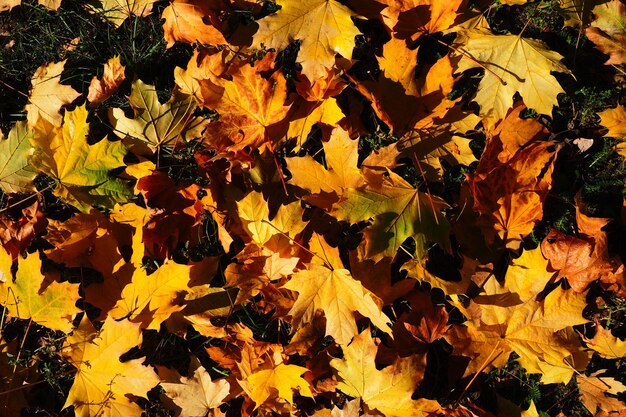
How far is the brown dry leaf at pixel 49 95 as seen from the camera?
2461 mm

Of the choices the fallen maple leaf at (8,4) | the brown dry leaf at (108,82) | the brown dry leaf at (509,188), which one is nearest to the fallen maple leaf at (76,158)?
the brown dry leaf at (108,82)

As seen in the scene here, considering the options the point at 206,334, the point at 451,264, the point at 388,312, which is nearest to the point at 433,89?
the point at 451,264

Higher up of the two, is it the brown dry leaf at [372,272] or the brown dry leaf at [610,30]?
the brown dry leaf at [610,30]

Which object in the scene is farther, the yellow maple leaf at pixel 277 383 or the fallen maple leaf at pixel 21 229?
the fallen maple leaf at pixel 21 229

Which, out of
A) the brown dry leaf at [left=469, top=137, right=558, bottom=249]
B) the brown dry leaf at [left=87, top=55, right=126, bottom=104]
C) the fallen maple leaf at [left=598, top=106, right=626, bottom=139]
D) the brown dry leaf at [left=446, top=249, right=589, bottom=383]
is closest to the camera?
the brown dry leaf at [left=446, top=249, right=589, bottom=383]

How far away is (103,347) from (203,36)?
4.24 feet

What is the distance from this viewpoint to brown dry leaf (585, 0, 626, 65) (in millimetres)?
2334

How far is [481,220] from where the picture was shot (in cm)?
227

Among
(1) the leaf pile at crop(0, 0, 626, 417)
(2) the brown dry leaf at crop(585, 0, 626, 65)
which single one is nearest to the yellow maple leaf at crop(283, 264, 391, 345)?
(1) the leaf pile at crop(0, 0, 626, 417)

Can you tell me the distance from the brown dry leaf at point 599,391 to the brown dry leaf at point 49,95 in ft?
7.85

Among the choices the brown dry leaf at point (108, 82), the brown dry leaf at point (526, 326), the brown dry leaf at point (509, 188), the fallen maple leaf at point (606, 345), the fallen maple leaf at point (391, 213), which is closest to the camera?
the fallen maple leaf at point (391, 213)

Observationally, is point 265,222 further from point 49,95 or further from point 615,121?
point 615,121

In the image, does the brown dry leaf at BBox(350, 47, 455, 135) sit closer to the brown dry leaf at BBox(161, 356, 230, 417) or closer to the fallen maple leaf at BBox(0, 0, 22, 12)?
the brown dry leaf at BBox(161, 356, 230, 417)

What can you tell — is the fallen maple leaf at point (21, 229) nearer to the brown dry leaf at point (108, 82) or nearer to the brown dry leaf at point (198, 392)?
the brown dry leaf at point (108, 82)
